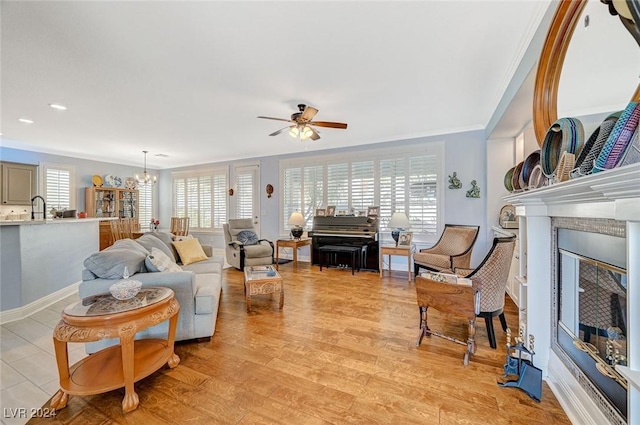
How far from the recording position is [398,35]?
81.3 inches

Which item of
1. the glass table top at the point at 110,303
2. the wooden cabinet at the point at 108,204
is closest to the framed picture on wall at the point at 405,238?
the glass table top at the point at 110,303

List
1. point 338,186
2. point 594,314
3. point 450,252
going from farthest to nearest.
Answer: point 338,186
point 450,252
point 594,314

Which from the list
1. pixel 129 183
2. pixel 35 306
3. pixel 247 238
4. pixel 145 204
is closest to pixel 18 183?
pixel 129 183

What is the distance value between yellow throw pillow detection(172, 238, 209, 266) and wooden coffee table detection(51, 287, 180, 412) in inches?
68.8

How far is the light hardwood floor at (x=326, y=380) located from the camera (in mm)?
1482

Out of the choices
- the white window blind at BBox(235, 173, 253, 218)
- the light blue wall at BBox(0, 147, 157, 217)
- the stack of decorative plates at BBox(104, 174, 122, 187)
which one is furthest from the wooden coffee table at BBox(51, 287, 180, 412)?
the stack of decorative plates at BBox(104, 174, 122, 187)

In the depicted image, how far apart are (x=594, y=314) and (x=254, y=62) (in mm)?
3083

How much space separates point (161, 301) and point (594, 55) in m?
2.95

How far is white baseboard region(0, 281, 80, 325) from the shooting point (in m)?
2.70

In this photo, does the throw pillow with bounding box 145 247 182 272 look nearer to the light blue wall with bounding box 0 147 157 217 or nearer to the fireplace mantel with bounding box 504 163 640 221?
the fireplace mantel with bounding box 504 163 640 221

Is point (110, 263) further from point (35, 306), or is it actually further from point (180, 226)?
point (180, 226)

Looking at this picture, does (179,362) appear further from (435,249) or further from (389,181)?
(389,181)

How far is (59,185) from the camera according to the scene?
5.87 metres

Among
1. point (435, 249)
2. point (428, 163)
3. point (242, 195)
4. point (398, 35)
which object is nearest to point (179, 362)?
point (398, 35)
